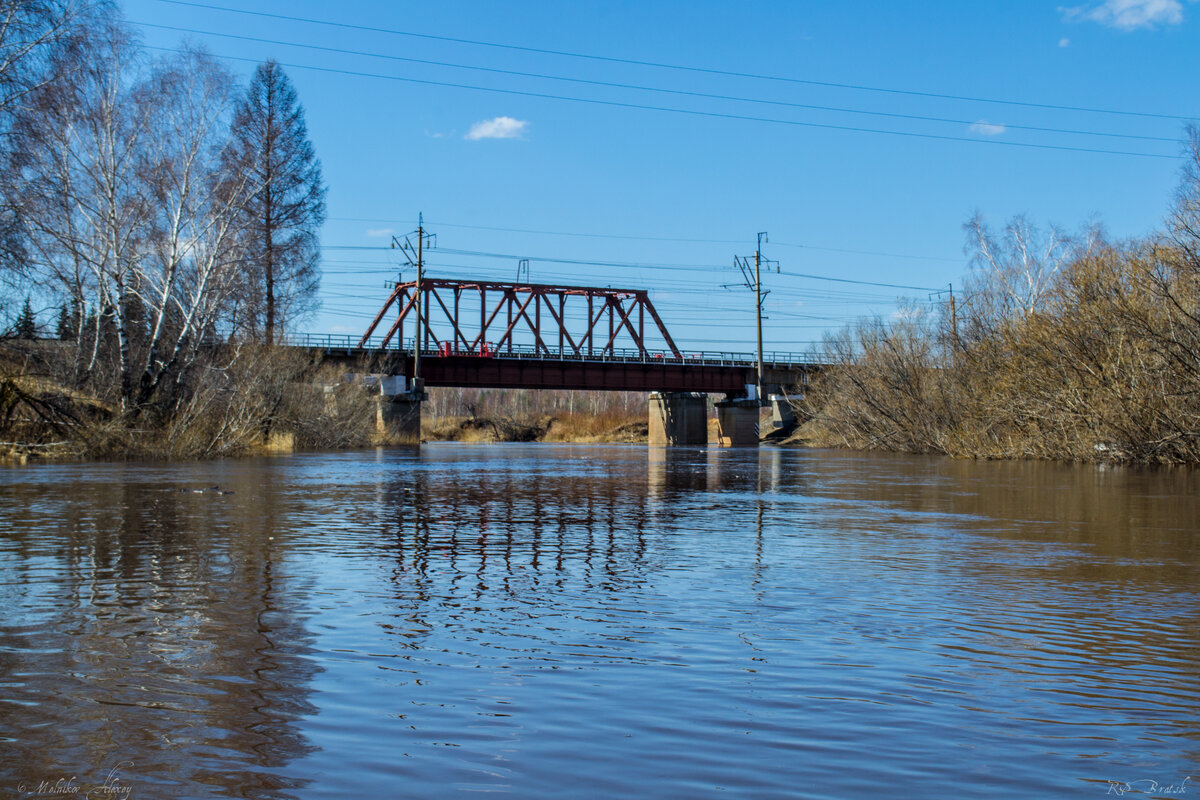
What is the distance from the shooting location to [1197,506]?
13273 millimetres

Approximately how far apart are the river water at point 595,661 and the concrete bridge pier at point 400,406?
2053 inches

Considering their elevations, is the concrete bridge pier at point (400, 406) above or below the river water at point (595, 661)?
above

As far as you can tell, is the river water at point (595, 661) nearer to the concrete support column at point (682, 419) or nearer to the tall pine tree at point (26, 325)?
the tall pine tree at point (26, 325)

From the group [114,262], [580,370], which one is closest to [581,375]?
[580,370]

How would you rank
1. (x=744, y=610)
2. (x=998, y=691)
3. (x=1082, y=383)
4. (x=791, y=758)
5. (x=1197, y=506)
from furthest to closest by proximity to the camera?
1. (x=1082, y=383)
2. (x=1197, y=506)
3. (x=744, y=610)
4. (x=998, y=691)
5. (x=791, y=758)

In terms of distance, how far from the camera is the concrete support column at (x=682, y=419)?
82.1 metres

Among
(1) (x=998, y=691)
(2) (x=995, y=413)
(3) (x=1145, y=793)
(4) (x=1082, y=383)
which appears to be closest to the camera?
(3) (x=1145, y=793)

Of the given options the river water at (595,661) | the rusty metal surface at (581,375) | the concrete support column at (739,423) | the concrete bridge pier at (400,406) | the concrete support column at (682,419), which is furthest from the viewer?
the concrete support column at (682,419)

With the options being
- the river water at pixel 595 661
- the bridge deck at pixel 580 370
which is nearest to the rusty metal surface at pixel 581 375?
the bridge deck at pixel 580 370

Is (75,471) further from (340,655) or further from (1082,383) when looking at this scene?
(1082,383)

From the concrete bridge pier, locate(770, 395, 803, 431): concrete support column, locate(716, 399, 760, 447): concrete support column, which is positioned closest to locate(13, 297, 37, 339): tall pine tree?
the concrete bridge pier

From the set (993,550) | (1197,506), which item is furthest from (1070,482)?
(993,550)

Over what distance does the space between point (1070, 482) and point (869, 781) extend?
18167 millimetres

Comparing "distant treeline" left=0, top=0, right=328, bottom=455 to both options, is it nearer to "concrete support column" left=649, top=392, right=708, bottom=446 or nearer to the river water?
the river water
